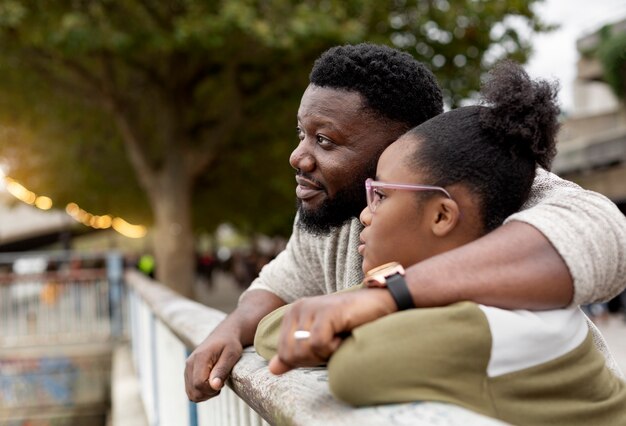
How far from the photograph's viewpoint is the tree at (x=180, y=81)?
35.3ft

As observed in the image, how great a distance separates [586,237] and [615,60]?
57.5 ft

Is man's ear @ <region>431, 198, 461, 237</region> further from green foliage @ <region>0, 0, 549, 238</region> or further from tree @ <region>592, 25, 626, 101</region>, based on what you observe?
tree @ <region>592, 25, 626, 101</region>

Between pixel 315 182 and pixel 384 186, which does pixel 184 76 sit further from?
pixel 384 186

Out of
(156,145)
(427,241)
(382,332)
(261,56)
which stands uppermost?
(261,56)

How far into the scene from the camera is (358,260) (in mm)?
2029

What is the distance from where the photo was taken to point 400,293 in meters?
1.24

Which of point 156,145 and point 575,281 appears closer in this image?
point 575,281

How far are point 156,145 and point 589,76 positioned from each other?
1560 cm

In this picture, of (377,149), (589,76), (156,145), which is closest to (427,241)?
(377,149)

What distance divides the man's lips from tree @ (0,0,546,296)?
8497 mm

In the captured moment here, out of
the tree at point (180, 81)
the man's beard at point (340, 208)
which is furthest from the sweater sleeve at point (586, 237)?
the tree at point (180, 81)

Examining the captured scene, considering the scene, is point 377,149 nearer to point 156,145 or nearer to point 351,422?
point 351,422

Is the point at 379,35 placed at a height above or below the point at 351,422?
above

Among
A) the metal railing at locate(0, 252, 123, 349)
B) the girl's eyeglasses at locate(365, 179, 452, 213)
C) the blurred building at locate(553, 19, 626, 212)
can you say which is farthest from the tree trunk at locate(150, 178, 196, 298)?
the girl's eyeglasses at locate(365, 179, 452, 213)
